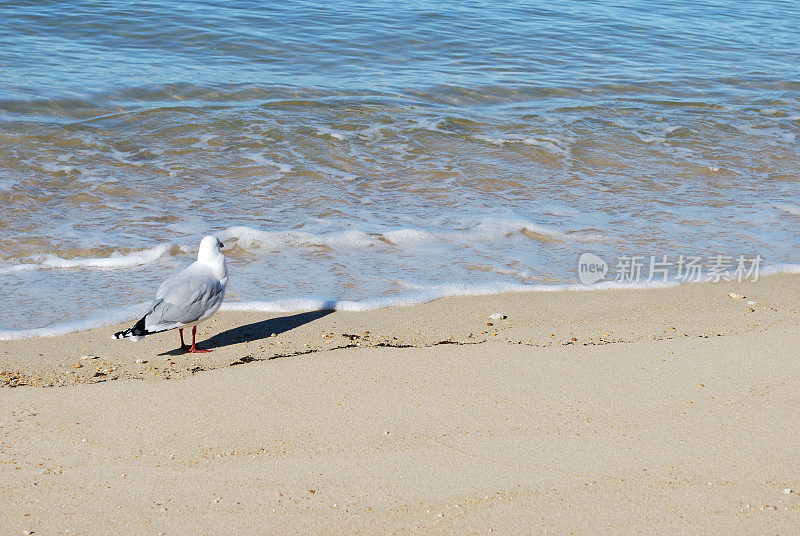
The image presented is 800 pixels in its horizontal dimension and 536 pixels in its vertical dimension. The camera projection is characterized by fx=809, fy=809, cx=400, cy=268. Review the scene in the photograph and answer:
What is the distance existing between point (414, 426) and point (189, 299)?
146 centimetres

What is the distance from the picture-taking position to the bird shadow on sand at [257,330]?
14.0ft

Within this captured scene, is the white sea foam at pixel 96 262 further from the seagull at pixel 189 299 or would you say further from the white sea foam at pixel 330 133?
the white sea foam at pixel 330 133

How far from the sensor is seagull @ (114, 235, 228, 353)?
157 inches

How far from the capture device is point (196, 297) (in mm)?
4086

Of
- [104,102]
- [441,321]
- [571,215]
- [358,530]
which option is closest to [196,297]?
[441,321]

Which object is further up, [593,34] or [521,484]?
[593,34]

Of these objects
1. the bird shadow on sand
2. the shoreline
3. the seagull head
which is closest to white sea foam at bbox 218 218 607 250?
the shoreline

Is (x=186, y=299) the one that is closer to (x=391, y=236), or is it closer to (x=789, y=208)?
(x=391, y=236)

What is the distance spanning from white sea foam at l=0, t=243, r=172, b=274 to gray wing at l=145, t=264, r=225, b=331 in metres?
1.17

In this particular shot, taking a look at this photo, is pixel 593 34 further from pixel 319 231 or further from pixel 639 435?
pixel 639 435

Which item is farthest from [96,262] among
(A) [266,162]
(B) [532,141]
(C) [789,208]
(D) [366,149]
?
(C) [789,208]

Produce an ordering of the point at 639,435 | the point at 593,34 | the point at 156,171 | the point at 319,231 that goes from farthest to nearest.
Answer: the point at 593,34 → the point at 156,171 → the point at 319,231 → the point at 639,435

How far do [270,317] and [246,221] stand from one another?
174 centimetres

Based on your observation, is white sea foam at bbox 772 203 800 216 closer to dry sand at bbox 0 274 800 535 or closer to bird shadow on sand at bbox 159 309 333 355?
dry sand at bbox 0 274 800 535
